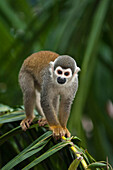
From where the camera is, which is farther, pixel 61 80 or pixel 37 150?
pixel 61 80

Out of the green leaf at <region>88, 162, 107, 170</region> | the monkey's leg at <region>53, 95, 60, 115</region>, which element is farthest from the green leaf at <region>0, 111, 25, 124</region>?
the green leaf at <region>88, 162, 107, 170</region>

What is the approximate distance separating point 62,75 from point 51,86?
19 cm

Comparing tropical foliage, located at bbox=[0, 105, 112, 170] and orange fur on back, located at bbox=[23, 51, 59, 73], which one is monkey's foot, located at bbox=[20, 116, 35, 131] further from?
orange fur on back, located at bbox=[23, 51, 59, 73]

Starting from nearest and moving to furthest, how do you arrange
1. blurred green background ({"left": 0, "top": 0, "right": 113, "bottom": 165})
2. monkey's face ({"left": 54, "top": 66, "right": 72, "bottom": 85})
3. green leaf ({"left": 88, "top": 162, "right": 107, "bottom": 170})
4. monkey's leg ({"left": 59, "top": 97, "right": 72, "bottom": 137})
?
1. green leaf ({"left": 88, "top": 162, "right": 107, "bottom": 170})
2. monkey's face ({"left": 54, "top": 66, "right": 72, "bottom": 85})
3. monkey's leg ({"left": 59, "top": 97, "right": 72, "bottom": 137})
4. blurred green background ({"left": 0, "top": 0, "right": 113, "bottom": 165})

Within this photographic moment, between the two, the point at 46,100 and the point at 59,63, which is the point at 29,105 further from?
the point at 59,63

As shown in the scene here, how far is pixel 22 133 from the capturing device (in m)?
1.65

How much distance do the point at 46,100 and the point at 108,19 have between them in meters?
1.05

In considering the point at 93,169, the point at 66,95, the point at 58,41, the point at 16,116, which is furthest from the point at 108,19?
the point at 93,169

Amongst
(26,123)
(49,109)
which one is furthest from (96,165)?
(49,109)

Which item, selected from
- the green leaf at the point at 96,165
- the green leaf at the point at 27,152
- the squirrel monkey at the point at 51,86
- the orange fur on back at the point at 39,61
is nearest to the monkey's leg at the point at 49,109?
the squirrel monkey at the point at 51,86

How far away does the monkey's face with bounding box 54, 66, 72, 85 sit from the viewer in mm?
1771

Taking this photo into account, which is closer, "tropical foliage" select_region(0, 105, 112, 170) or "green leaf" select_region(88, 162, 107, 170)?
"green leaf" select_region(88, 162, 107, 170)

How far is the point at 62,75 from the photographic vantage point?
1.77m

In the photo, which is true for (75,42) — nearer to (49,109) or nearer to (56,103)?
(56,103)
